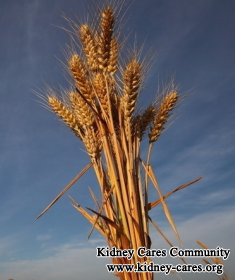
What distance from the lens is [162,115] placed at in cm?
246

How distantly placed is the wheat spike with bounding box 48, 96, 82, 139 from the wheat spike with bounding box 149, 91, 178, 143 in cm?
54

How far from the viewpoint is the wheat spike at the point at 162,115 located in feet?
7.99

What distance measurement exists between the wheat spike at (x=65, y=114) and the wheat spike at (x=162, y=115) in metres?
0.54

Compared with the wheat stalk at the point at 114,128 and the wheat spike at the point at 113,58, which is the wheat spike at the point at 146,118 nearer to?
the wheat stalk at the point at 114,128

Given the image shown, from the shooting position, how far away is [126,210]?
6.40ft

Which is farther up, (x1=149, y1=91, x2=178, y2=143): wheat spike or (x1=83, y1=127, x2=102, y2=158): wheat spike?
(x1=149, y1=91, x2=178, y2=143): wheat spike

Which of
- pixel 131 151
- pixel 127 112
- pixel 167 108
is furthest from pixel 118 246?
pixel 167 108

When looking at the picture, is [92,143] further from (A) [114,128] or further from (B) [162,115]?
(B) [162,115]

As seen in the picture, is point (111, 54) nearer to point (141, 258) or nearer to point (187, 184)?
point (187, 184)

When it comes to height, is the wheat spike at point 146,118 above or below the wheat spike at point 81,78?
below

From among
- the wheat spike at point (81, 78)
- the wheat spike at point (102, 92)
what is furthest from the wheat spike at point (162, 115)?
the wheat spike at point (81, 78)

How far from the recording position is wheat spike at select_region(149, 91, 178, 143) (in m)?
2.44

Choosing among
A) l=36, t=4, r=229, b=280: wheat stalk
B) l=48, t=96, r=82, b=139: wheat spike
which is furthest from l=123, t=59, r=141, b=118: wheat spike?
l=48, t=96, r=82, b=139: wheat spike

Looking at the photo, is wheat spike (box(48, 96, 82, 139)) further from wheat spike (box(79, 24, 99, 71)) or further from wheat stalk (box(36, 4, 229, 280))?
wheat spike (box(79, 24, 99, 71))
